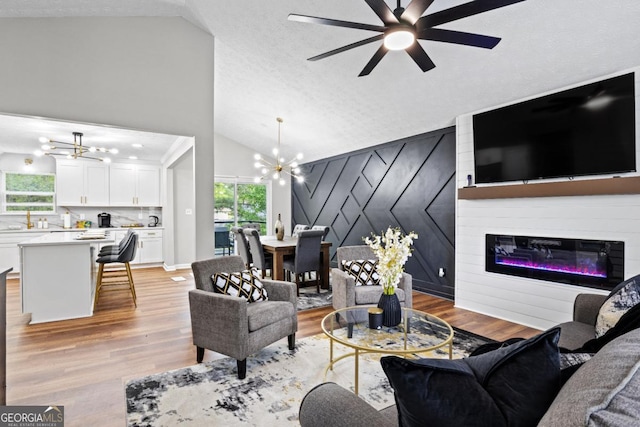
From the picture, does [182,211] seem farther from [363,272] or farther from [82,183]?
[363,272]

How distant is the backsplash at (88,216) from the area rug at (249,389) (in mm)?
5791

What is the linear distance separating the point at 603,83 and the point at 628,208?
1.19 metres

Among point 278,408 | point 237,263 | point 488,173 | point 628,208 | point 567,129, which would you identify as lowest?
point 278,408

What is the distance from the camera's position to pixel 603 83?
2.99 meters

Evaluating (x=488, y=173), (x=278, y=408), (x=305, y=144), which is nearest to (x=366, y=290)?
(x=278, y=408)

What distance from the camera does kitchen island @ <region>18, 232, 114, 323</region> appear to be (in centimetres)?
363

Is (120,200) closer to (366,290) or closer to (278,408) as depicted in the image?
(366,290)

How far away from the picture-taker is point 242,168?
26.9ft

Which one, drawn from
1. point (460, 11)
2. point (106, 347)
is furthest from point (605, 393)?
point (106, 347)

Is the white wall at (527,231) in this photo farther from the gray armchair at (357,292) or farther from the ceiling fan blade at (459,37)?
the ceiling fan blade at (459,37)

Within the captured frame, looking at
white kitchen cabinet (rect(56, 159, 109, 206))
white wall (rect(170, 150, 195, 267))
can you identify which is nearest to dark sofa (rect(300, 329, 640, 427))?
white wall (rect(170, 150, 195, 267))

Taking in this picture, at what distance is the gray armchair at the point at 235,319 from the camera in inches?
95.1

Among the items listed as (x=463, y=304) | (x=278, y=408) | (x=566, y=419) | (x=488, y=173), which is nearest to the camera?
(x=566, y=419)

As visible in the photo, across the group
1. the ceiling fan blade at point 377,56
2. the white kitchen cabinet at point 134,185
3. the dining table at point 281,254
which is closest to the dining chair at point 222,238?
the white kitchen cabinet at point 134,185
